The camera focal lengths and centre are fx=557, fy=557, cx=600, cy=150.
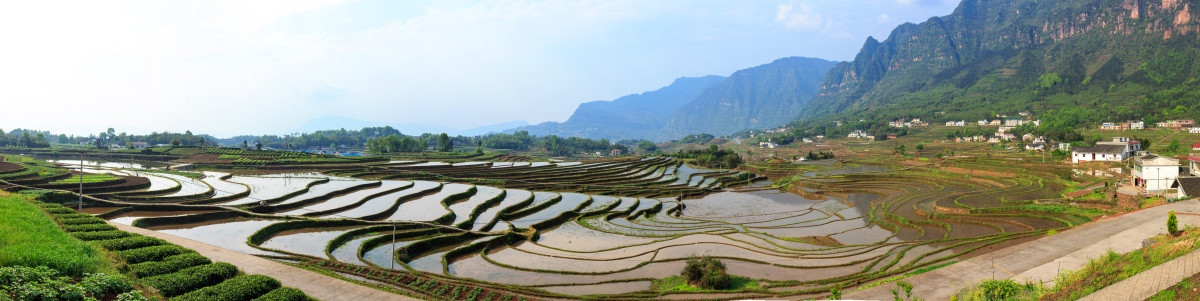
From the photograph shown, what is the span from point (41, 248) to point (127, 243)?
5.87m

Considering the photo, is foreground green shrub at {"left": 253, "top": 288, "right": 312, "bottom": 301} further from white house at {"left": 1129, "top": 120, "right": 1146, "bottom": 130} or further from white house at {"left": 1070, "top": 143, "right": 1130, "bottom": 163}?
white house at {"left": 1129, "top": 120, "right": 1146, "bottom": 130}

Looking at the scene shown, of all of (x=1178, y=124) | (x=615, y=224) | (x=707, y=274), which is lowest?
(x=615, y=224)

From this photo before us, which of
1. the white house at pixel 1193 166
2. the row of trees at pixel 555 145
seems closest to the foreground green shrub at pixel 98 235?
the white house at pixel 1193 166

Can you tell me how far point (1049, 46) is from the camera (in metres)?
196

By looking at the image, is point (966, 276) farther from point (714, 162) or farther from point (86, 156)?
point (86, 156)

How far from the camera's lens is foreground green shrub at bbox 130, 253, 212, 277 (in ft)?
50.6

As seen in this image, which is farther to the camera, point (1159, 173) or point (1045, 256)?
point (1159, 173)

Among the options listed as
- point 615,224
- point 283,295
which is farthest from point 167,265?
point 615,224

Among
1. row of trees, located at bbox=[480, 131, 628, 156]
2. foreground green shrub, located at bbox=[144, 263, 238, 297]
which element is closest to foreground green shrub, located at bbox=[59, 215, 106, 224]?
foreground green shrub, located at bbox=[144, 263, 238, 297]

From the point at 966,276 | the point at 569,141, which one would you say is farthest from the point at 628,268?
the point at 569,141

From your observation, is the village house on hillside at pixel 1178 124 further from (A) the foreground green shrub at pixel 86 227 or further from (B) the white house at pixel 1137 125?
(A) the foreground green shrub at pixel 86 227

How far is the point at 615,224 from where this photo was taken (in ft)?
123

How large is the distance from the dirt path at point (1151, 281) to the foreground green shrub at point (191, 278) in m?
21.6

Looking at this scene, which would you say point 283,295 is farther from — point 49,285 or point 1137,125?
point 1137,125
